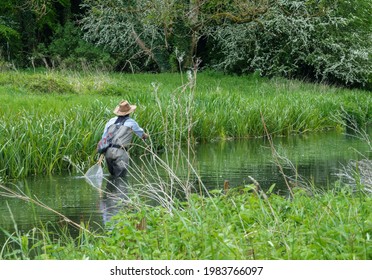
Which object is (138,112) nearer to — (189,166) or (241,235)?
(189,166)

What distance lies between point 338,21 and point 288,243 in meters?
29.5

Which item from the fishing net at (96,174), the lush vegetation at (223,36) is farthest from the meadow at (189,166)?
the lush vegetation at (223,36)

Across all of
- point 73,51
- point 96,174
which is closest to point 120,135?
point 96,174

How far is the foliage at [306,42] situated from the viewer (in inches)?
1371

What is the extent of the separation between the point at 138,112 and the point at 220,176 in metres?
4.56

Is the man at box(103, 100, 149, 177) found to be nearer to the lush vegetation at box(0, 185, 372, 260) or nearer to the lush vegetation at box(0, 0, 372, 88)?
the lush vegetation at box(0, 185, 372, 260)

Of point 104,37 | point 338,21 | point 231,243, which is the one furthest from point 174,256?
point 104,37

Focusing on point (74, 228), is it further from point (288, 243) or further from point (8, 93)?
point (8, 93)

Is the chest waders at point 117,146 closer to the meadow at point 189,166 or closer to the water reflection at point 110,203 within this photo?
the water reflection at point 110,203

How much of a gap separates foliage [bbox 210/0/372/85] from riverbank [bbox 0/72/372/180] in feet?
6.63

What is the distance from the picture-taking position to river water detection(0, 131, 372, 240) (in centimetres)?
1032

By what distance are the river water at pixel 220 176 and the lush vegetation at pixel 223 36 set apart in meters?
12.1

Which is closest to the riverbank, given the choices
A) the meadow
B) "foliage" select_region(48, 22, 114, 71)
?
the meadow

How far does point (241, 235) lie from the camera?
6410 mm
